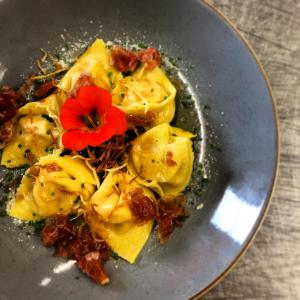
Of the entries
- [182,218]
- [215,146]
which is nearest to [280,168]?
[215,146]

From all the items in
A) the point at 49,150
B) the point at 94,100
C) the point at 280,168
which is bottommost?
the point at 280,168

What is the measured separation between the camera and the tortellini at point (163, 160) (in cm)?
179

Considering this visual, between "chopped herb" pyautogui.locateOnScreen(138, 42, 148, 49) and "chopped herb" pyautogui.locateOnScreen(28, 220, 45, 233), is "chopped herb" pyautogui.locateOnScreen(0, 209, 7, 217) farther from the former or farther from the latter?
"chopped herb" pyautogui.locateOnScreen(138, 42, 148, 49)

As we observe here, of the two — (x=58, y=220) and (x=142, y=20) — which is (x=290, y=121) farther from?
(x=58, y=220)

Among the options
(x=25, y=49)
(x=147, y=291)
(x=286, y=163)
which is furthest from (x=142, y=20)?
(x=147, y=291)

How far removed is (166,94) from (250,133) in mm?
387

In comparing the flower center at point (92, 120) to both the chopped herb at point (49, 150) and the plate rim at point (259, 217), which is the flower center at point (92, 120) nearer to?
the chopped herb at point (49, 150)

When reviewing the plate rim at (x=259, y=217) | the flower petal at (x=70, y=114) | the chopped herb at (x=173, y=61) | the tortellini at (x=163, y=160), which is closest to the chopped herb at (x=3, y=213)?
the flower petal at (x=70, y=114)

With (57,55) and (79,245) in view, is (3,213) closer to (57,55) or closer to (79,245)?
(79,245)

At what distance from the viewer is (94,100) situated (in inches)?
67.3

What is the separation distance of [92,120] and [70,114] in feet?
0.27

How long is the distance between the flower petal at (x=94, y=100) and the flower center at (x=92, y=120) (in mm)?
14

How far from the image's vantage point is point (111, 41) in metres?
1.98

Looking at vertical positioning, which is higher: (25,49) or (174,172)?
(25,49)
